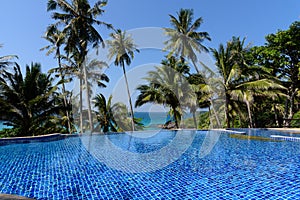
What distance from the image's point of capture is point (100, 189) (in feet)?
14.1

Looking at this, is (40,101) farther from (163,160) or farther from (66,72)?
(163,160)

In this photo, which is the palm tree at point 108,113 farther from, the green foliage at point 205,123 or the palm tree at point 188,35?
the green foliage at point 205,123

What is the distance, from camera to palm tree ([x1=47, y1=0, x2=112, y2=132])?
14.1m

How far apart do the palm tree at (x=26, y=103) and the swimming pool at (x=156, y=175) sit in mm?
6231

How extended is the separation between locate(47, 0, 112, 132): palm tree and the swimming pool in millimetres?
8273

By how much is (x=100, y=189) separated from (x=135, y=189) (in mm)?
784

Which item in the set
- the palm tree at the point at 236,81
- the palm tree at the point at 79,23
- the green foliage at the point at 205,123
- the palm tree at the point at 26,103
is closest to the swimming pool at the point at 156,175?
the palm tree at the point at 26,103

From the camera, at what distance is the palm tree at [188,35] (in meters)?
17.8

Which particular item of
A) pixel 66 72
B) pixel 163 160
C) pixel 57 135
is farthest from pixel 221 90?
pixel 66 72

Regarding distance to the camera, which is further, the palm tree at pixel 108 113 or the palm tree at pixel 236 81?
the palm tree at pixel 108 113

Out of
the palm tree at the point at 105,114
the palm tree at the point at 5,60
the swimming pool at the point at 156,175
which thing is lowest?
the swimming pool at the point at 156,175

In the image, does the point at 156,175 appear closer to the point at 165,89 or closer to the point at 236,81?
the point at 165,89

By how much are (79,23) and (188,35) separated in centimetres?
954

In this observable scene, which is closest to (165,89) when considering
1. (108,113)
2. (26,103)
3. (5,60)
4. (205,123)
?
(108,113)
